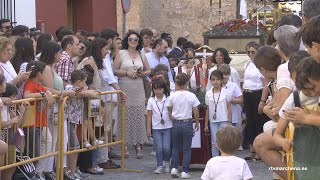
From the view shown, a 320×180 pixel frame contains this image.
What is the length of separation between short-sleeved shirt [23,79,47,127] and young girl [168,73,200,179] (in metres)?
2.21

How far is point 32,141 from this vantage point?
11523 millimetres

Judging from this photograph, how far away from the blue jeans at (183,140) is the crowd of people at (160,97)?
1 cm

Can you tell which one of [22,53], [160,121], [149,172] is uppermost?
[22,53]

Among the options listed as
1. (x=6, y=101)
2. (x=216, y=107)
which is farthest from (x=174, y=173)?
(x=6, y=101)

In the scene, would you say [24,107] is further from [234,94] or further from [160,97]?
[234,94]

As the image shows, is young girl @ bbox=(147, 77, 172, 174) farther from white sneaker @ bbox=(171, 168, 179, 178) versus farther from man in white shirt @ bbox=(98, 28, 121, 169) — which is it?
man in white shirt @ bbox=(98, 28, 121, 169)

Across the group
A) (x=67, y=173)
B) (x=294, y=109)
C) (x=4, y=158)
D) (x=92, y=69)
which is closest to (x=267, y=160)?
(x=294, y=109)

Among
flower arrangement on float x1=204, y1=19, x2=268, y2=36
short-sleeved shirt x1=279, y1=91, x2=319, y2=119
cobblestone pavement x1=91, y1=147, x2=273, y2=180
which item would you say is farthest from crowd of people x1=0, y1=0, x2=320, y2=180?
flower arrangement on float x1=204, y1=19, x2=268, y2=36

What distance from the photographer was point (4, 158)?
10859mm

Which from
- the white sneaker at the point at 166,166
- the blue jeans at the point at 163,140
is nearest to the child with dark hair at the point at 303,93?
the blue jeans at the point at 163,140

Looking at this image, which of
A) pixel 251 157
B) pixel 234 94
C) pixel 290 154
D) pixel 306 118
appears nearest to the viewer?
pixel 306 118

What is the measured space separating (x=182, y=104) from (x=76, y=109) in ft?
4.98

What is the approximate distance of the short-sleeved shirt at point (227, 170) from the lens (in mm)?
8398

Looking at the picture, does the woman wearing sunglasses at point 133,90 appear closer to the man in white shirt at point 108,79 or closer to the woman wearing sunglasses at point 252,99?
the man in white shirt at point 108,79
